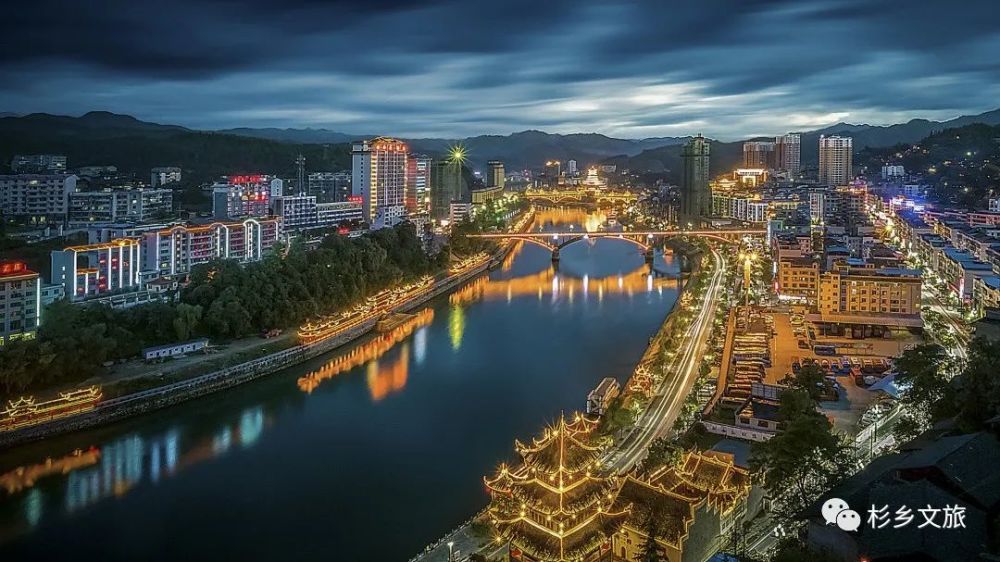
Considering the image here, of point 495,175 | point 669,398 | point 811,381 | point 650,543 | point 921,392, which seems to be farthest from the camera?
point 495,175

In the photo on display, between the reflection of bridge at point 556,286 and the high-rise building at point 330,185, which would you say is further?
the high-rise building at point 330,185

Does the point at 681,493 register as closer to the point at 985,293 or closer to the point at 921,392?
the point at 921,392

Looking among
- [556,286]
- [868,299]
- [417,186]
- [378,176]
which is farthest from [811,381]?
[417,186]

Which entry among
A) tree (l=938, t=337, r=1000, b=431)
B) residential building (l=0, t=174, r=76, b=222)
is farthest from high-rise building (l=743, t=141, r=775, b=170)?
tree (l=938, t=337, r=1000, b=431)

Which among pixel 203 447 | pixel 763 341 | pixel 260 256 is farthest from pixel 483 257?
pixel 203 447

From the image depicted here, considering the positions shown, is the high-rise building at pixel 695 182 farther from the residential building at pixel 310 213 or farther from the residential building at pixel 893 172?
the residential building at pixel 310 213

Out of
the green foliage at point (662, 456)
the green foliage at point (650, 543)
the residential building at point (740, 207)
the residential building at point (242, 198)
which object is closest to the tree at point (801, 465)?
the green foliage at point (662, 456)
